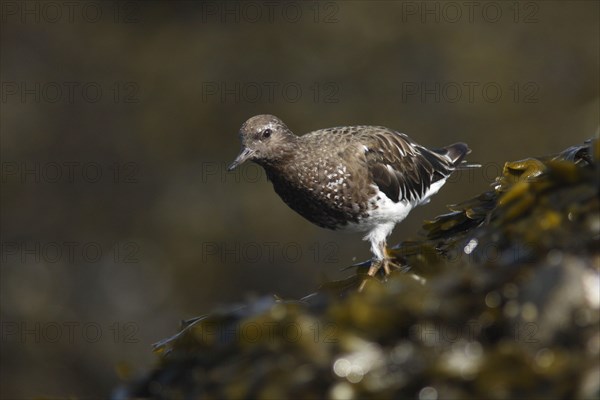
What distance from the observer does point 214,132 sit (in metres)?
6.61

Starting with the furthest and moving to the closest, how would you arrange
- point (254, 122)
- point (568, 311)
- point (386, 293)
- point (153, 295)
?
point (153, 295), point (254, 122), point (386, 293), point (568, 311)

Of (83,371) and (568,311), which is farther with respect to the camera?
(83,371)

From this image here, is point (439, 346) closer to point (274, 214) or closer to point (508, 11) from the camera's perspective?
point (274, 214)

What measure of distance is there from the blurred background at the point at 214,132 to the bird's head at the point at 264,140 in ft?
8.47

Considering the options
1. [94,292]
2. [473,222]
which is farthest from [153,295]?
[473,222]

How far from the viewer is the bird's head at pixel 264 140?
3574 millimetres

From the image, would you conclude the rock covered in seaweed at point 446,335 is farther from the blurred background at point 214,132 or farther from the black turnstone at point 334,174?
the blurred background at point 214,132

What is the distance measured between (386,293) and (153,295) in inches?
190

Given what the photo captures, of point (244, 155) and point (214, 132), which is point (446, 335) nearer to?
point (244, 155)

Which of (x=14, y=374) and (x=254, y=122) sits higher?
(x=254, y=122)

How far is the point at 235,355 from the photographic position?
1805 millimetres

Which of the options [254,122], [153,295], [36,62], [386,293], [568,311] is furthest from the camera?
[36,62]

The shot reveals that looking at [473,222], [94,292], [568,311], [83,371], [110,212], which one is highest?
[568,311]

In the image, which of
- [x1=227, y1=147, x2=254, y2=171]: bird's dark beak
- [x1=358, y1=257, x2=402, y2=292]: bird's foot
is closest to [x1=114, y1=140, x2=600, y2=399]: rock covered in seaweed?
[x1=358, y1=257, x2=402, y2=292]: bird's foot
